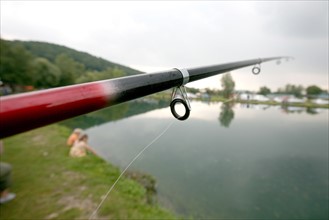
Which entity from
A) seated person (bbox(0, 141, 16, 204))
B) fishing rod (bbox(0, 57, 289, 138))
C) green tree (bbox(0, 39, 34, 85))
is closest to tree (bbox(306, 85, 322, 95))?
green tree (bbox(0, 39, 34, 85))

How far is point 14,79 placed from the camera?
Answer: 103 feet

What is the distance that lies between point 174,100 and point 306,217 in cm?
725

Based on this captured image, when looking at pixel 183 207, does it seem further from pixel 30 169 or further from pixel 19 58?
pixel 19 58

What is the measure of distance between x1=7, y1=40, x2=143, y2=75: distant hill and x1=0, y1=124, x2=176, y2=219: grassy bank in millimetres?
55050

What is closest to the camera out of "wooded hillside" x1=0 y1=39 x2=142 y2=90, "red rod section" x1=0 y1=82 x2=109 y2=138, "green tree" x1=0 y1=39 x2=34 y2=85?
"red rod section" x1=0 y1=82 x2=109 y2=138

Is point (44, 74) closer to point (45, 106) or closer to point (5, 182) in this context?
point (5, 182)

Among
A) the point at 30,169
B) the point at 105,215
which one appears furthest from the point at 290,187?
the point at 30,169

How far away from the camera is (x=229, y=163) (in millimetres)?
9391

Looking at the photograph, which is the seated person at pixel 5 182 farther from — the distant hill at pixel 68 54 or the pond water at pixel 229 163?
the distant hill at pixel 68 54

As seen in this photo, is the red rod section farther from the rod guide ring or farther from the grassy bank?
the grassy bank

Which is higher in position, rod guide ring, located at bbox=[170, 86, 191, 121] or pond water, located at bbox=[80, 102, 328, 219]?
rod guide ring, located at bbox=[170, 86, 191, 121]

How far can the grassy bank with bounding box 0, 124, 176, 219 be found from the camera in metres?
3.67

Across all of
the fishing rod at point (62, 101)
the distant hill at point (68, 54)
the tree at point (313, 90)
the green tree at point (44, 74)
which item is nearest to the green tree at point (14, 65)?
the green tree at point (44, 74)

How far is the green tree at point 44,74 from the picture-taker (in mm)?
35919
